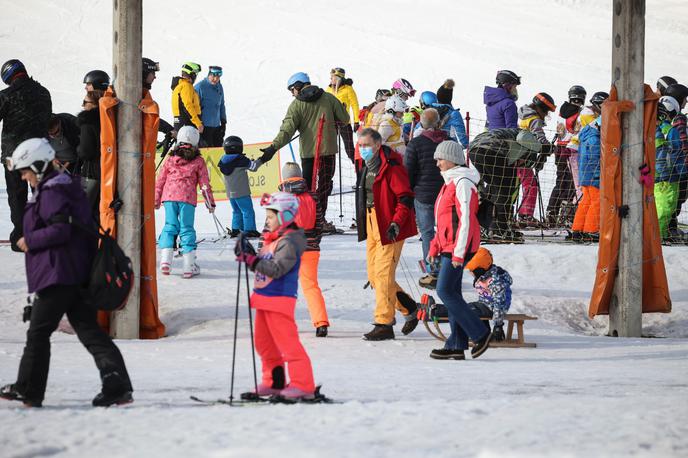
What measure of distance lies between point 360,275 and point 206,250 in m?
2.28

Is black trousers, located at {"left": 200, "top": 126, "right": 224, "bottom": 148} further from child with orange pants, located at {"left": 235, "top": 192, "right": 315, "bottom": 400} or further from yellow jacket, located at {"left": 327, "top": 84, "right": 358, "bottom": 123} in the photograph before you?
child with orange pants, located at {"left": 235, "top": 192, "right": 315, "bottom": 400}

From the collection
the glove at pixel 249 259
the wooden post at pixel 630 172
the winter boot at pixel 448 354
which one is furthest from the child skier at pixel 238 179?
the glove at pixel 249 259

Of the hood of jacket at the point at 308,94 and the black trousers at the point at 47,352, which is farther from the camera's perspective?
the hood of jacket at the point at 308,94

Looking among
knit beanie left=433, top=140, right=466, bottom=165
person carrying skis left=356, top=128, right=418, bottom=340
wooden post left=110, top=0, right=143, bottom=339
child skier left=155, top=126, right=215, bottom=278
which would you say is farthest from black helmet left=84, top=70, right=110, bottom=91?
knit beanie left=433, top=140, right=466, bottom=165

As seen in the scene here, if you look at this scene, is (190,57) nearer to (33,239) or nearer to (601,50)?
(601,50)

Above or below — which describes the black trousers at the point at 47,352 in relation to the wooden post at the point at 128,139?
below

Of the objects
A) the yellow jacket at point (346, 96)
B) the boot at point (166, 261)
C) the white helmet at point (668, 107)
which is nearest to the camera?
the boot at point (166, 261)

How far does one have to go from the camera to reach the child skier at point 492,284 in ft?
33.7

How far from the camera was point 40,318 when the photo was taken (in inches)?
266

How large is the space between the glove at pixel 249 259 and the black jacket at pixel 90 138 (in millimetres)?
4389

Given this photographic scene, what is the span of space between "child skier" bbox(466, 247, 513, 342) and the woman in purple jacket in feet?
13.9

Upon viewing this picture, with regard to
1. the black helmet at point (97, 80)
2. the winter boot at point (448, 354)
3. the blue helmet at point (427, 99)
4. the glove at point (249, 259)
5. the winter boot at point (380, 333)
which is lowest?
the winter boot at point (448, 354)

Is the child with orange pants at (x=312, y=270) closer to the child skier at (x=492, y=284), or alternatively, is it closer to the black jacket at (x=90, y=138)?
the child skier at (x=492, y=284)

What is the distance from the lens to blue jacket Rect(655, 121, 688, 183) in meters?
14.9
